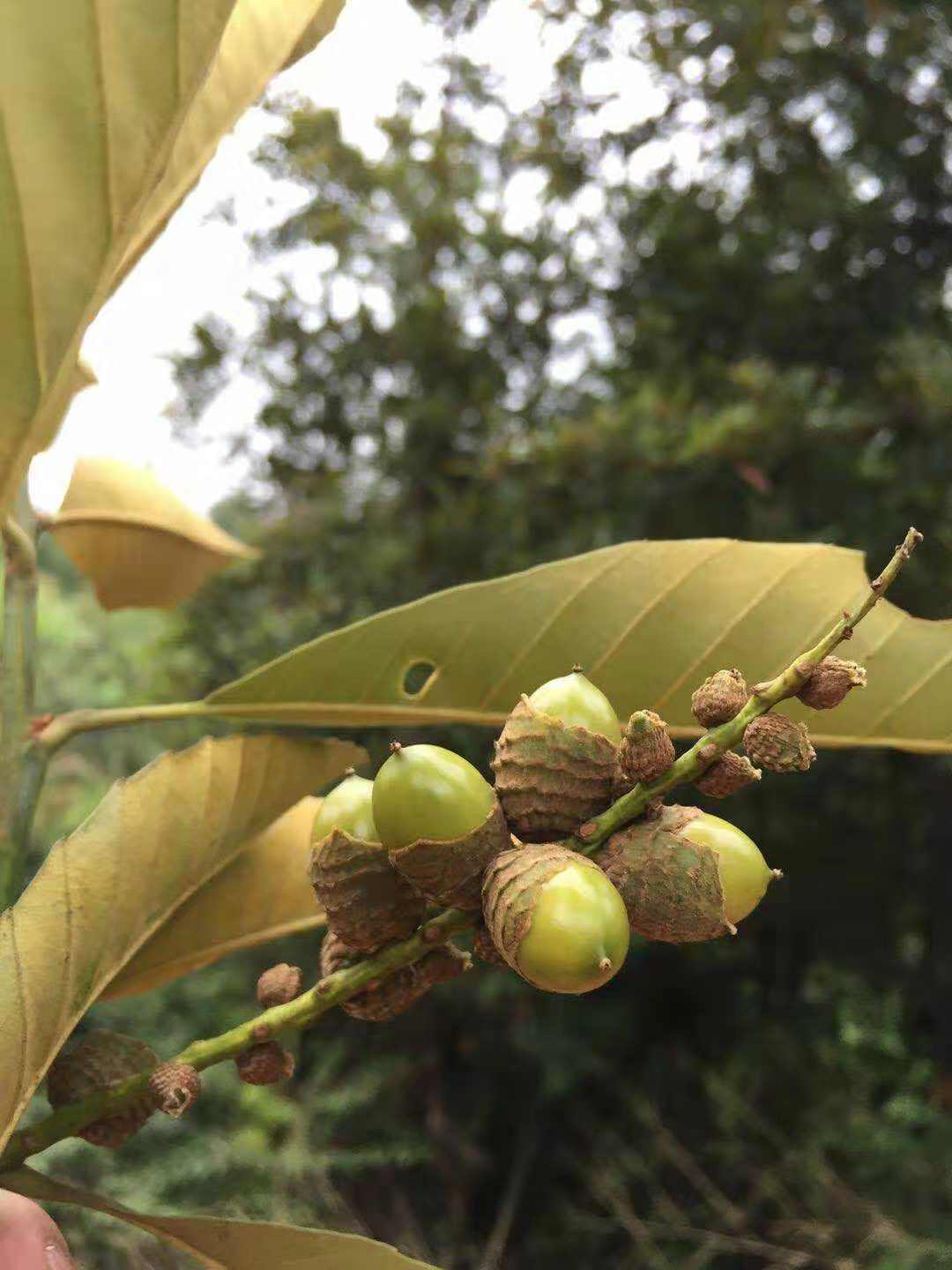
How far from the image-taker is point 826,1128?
295 centimetres

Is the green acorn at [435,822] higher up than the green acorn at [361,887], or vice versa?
the green acorn at [435,822]

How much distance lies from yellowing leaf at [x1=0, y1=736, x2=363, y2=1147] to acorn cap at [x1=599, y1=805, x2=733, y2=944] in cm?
25

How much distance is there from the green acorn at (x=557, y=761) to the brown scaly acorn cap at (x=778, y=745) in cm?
7

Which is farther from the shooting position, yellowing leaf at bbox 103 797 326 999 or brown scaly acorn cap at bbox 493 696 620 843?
yellowing leaf at bbox 103 797 326 999

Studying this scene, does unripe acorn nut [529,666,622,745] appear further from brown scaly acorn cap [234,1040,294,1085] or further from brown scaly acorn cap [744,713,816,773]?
brown scaly acorn cap [234,1040,294,1085]

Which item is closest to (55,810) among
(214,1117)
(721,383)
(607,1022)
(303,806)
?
(214,1117)

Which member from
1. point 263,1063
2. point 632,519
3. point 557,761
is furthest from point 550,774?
point 632,519

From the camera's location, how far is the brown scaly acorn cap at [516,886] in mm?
479

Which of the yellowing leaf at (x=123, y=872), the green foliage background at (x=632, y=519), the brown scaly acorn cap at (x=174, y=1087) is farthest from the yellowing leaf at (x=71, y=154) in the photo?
the green foliage background at (x=632, y=519)

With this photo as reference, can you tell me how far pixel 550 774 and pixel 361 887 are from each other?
0.35 feet

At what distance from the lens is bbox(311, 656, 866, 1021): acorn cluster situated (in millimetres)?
481

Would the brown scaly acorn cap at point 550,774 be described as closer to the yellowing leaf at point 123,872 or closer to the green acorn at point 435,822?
the green acorn at point 435,822

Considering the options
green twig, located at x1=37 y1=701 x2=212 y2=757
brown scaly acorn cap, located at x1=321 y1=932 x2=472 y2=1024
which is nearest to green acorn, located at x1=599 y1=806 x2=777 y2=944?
brown scaly acorn cap, located at x1=321 y1=932 x2=472 y2=1024

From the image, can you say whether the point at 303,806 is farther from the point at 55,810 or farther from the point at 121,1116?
the point at 55,810
